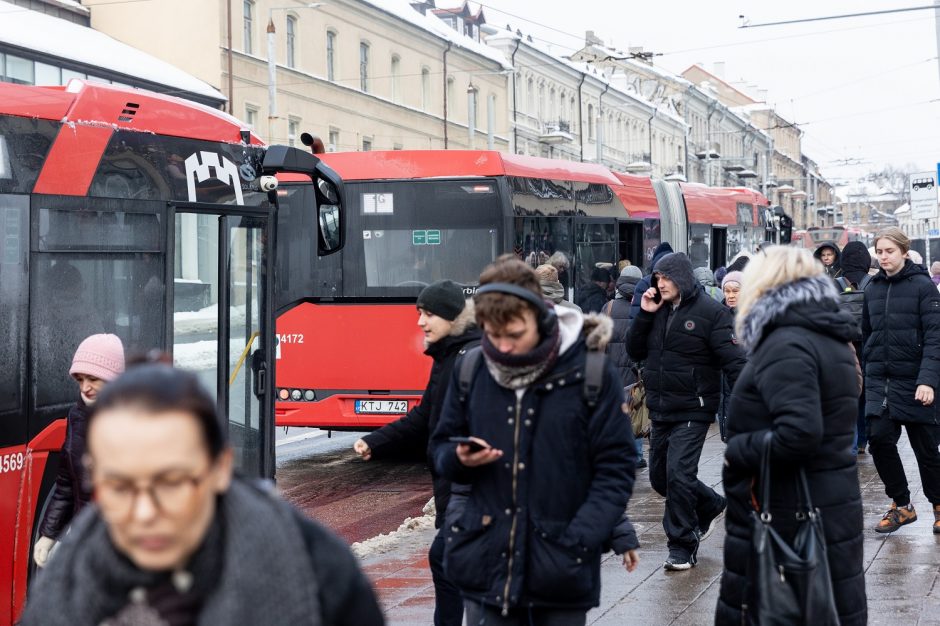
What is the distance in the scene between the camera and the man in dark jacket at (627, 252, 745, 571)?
761cm

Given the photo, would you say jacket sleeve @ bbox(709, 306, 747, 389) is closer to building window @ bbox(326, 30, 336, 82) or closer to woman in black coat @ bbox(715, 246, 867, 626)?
woman in black coat @ bbox(715, 246, 867, 626)

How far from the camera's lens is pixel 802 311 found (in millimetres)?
4664

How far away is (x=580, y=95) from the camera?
6191cm

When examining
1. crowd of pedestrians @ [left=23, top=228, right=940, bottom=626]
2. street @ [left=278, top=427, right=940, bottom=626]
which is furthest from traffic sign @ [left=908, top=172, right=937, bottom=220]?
crowd of pedestrians @ [left=23, top=228, right=940, bottom=626]

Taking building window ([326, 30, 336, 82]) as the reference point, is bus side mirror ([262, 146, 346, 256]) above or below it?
below

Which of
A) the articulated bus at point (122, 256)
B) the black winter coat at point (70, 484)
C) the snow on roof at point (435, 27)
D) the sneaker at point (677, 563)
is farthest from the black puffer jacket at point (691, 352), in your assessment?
the snow on roof at point (435, 27)

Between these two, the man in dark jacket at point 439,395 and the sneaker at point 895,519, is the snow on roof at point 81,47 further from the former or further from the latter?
the man in dark jacket at point 439,395

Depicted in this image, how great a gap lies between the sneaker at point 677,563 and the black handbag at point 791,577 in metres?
3.10

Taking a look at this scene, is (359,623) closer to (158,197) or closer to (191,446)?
(191,446)

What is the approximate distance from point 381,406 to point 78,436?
25.1 feet

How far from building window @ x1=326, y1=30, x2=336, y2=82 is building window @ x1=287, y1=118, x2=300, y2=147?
9.86ft

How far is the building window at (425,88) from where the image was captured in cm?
4791

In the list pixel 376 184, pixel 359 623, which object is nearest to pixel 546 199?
pixel 376 184

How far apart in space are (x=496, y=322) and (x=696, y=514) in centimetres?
425
